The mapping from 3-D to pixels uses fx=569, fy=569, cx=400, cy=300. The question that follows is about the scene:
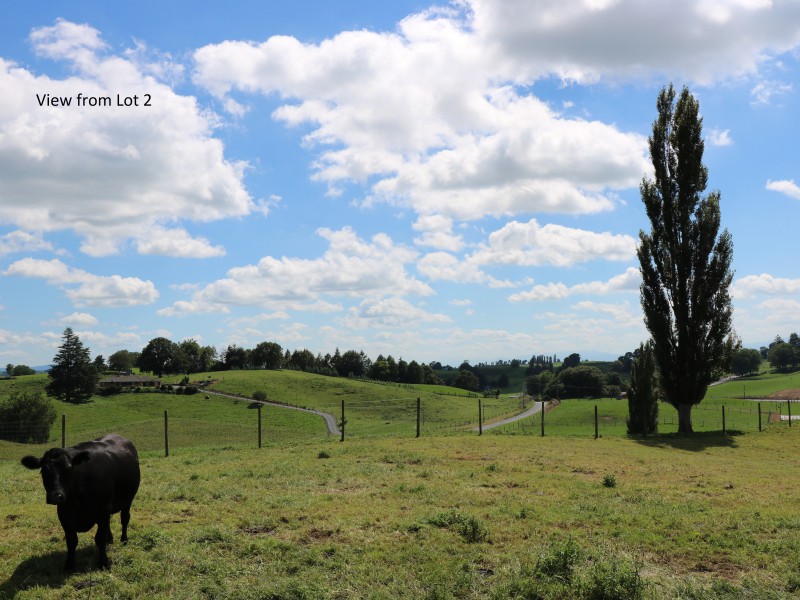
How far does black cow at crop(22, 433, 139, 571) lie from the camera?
7.84 meters

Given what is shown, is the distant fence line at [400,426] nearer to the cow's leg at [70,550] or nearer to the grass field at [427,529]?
the grass field at [427,529]

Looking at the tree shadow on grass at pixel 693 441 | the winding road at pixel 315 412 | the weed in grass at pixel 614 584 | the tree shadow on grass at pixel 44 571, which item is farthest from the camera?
the winding road at pixel 315 412

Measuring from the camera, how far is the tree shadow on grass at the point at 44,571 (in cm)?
755

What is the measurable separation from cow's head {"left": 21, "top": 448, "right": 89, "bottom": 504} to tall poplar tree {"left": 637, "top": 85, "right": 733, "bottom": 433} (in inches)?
1422

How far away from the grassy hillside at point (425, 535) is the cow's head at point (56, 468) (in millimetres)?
1202

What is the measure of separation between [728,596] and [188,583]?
23.5ft

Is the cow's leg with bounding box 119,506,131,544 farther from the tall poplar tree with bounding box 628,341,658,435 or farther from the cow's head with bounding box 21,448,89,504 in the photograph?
the tall poplar tree with bounding box 628,341,658,435

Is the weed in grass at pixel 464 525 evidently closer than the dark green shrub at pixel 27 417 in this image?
Yes

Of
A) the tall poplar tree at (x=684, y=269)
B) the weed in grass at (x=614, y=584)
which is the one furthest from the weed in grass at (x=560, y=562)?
the tall poplar tree at (x=684, y=269)

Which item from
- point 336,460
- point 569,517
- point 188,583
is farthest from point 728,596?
point 336,460

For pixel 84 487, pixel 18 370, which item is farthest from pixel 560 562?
pixel 18 370

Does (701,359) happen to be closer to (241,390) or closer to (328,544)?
(328,544)

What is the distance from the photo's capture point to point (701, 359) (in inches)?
1439

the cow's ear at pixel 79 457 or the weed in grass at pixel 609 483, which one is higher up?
the cow's ear at pixel 79 457
